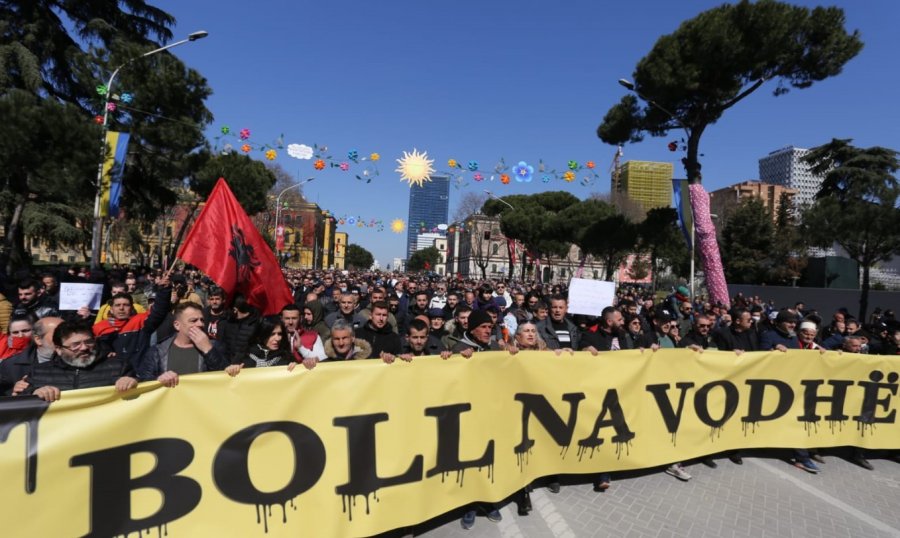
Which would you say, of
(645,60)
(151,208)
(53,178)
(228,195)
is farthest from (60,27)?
(645,60)

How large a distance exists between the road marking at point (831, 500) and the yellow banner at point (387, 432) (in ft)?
0.91

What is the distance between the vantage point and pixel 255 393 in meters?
2.84

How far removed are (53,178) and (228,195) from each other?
10.7m

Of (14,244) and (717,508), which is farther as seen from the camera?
(14,244)

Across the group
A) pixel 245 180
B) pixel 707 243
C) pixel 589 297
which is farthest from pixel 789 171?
pixel 589 297

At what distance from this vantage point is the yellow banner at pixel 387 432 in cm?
236

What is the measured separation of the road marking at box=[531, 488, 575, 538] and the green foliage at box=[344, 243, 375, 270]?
13692 cm

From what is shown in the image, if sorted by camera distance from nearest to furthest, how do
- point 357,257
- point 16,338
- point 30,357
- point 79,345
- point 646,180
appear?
point 79,345, point 30,357, point 16,338, point 646,180, point 357,257

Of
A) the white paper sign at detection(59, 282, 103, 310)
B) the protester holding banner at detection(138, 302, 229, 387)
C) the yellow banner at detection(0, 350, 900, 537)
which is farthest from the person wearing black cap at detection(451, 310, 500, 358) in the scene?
the white paper sign at detection(59, 282, 103, 310)

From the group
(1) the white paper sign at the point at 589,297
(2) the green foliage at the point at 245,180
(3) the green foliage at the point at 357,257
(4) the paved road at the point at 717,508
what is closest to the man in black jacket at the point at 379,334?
(4) the paved road at the point at 717,508

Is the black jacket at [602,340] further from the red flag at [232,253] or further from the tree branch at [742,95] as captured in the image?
the tree branch at [742,95]

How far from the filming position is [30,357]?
3.38 meters

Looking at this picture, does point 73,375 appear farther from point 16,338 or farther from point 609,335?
point 609,335

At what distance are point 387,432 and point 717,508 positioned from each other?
2.80 meters
